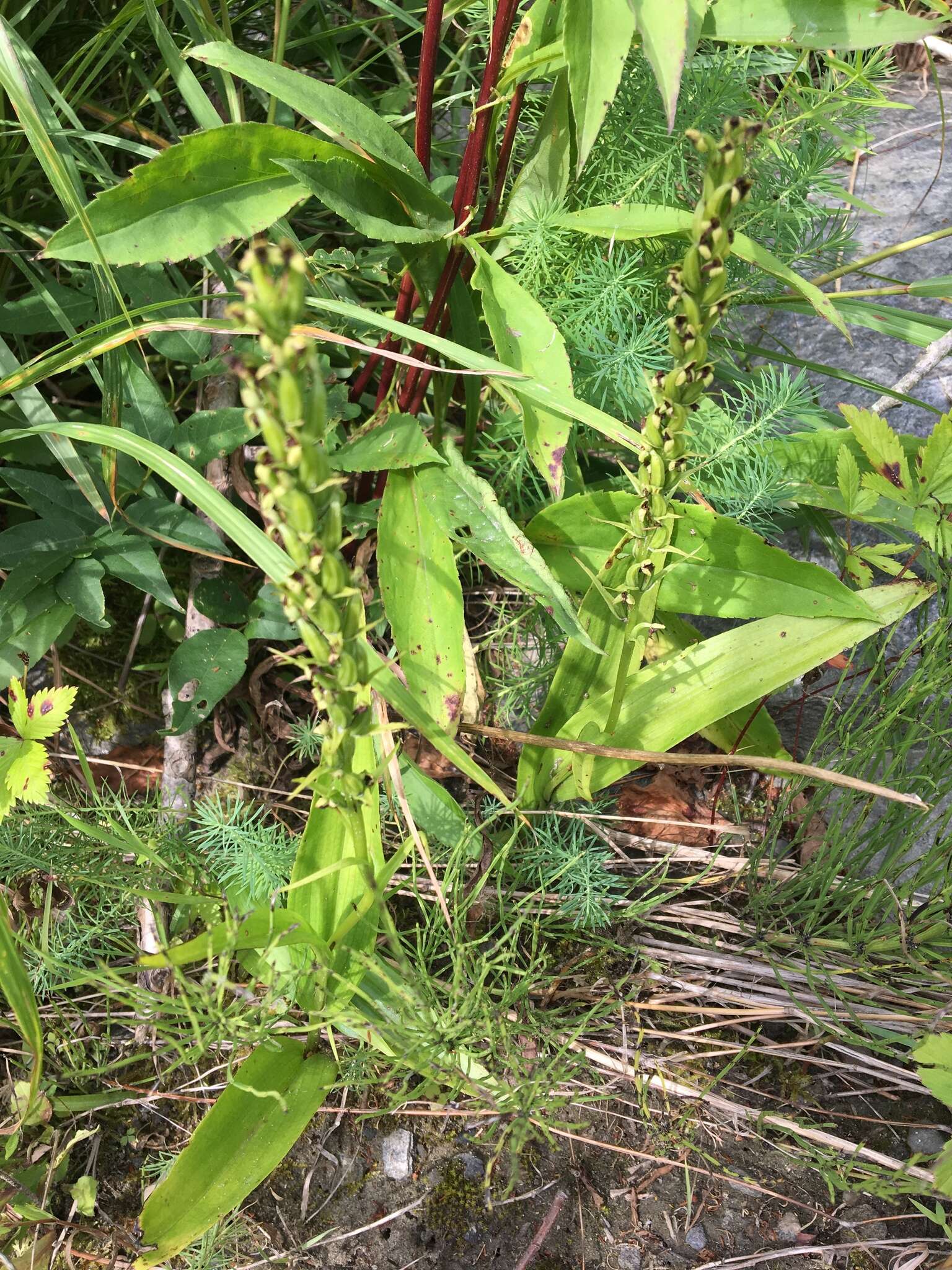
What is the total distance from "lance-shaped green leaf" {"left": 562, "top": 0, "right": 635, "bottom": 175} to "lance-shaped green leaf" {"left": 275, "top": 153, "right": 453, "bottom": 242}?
10.0 inches

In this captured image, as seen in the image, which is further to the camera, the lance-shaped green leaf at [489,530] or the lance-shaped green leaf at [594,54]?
the lance-shaped green leaf at [489,530]

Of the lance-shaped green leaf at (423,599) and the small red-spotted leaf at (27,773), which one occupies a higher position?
the lance-shaped green leaf at (423,599)

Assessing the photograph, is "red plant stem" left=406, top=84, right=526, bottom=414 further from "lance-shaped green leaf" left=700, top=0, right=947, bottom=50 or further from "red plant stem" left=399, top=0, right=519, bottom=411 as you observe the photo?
"lance-shaped green leaf" left=700, top=0, right=947, bottom=50

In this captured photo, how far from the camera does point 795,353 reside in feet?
6.49

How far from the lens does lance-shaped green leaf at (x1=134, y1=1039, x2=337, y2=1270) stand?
105 cm

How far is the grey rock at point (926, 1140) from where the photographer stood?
135 cm

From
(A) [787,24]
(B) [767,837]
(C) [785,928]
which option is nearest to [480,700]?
(B) [767,837]

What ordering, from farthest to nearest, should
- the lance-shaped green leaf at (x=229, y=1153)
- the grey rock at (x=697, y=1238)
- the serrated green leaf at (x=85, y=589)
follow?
the serrated green leaf at (x=85, y=589)
the grey rock at (x=697, y=1238)
the lance-shaped green leaf at (x=229, y=1153)

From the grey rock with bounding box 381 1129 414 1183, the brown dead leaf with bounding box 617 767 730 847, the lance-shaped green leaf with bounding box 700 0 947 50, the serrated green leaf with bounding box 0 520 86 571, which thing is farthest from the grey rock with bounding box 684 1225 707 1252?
the lance-shaped green leaf with bounding box 700 0 947 50

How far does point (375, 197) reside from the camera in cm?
121

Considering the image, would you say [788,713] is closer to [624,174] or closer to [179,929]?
[624,174]

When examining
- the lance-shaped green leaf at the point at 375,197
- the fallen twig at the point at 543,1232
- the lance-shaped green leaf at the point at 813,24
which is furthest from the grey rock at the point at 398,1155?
the lance-shaped green leaf at the point at 813,24

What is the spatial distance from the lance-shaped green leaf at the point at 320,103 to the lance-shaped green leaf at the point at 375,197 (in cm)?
2

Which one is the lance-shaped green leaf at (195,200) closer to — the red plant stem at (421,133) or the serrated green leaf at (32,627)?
the red plant stem at (421,133)
